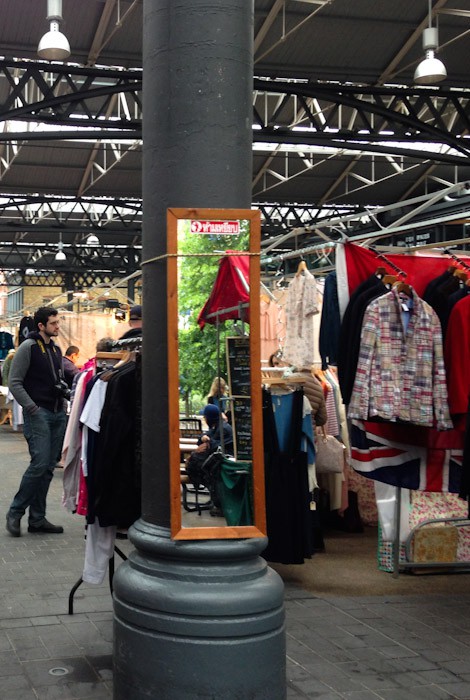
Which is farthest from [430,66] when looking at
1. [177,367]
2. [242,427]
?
[177,367]

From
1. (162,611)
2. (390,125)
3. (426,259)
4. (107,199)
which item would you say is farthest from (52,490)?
(107,199)

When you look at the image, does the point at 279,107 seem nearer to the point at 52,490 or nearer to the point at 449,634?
the point at 52,490

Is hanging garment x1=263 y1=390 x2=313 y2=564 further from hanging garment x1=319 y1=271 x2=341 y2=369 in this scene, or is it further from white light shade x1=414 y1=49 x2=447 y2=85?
white light shade x1=414 y1=49 x2=447 y2=85

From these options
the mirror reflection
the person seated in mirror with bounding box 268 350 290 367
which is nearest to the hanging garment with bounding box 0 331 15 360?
the person seated in mirror with bounding box 268 350 290 367

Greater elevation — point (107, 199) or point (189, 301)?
point (107, 199)

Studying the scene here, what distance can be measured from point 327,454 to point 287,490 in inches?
46.7

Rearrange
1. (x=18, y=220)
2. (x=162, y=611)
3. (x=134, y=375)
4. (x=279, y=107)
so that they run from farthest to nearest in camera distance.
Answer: (x=18, y=220) → (x=279, y=107) → (x=134, y=375) → (x=162, y=611)

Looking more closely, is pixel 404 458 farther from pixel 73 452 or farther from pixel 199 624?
pixel 199 624

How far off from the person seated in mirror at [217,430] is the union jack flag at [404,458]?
6.43 feet

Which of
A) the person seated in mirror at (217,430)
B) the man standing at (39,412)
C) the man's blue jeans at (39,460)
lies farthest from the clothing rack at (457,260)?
the man's blue jeans at (39,460)

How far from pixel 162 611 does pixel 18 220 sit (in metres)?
28.0

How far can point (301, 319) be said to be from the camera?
318 inches

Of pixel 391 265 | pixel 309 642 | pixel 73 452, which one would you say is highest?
pixel 391 265

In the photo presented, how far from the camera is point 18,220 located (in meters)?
30.3
